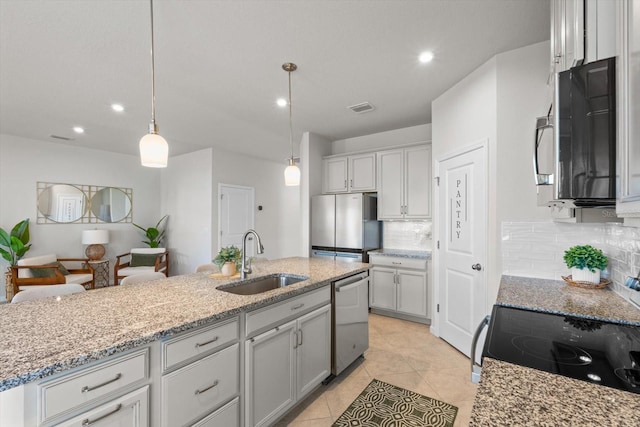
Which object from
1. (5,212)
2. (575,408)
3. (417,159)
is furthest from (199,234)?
(575,408)

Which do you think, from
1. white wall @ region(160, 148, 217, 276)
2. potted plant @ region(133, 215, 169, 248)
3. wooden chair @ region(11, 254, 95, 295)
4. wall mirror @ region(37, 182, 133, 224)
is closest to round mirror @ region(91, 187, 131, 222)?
wall mirror @ region(37, 182, 133, 224)

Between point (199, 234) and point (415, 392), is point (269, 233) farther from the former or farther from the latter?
point (415, 392)

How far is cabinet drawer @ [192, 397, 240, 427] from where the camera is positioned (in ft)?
4.78

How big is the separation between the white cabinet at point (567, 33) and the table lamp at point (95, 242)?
6336 millimetres

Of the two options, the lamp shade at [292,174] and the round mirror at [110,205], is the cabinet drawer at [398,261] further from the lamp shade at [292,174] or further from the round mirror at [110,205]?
the round mirror at [110,205]

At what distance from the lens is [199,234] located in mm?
5742

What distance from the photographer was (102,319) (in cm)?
135

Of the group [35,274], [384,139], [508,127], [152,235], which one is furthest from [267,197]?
[508,127]

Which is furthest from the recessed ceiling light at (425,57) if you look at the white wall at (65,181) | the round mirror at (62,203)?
the round mirror at (62,203)

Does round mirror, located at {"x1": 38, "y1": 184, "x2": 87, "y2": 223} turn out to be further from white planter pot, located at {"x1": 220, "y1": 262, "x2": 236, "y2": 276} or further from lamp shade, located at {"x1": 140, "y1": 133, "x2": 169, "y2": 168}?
lamp shade, located at {"x1": 140, "y1": 133, "x2": 169, "y2": 168}

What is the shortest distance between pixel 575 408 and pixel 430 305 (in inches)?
122

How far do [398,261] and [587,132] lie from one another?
3.07m

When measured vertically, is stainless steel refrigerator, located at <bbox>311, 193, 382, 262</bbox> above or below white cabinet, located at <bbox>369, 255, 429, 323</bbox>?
above

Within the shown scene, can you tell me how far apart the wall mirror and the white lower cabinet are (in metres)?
5.33
